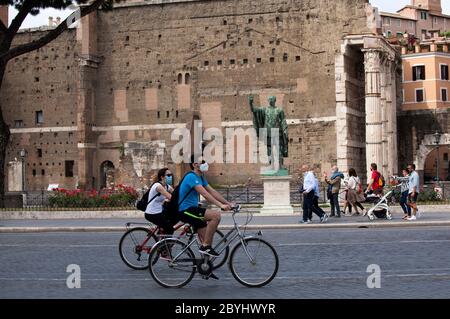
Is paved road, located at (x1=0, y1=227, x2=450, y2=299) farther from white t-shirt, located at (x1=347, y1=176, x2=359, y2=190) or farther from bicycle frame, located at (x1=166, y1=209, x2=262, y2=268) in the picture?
white t-shirt, located at (x1=347, y1=176, x2=359, y2=190)

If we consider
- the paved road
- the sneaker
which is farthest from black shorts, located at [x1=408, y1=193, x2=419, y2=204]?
the sneaker

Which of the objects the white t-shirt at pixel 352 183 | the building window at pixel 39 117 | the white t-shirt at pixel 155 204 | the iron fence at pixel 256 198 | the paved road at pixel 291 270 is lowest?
the paved road at pixel 291 270

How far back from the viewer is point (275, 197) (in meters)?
22.3

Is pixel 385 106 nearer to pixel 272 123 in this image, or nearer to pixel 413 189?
pixel 272 123

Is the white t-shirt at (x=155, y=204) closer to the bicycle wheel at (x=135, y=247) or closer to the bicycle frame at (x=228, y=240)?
the bicycle wheel at (x=135, y=247)

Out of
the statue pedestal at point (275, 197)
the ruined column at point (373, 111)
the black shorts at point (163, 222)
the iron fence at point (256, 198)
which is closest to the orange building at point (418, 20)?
the ruined column at point (373, 111)

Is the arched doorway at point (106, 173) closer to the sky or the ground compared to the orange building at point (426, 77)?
closer to the ground

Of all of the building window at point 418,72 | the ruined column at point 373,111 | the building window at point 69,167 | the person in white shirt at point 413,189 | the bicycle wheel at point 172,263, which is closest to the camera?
the bicycle wheel at point 172,263

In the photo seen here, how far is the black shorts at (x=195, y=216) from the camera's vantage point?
9.04 m

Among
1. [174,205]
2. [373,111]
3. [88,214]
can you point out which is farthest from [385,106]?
[174,205]

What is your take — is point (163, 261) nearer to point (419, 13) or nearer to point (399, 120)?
point (399, 120)

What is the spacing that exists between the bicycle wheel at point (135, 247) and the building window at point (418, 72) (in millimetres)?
47187

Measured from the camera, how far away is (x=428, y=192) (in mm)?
24391

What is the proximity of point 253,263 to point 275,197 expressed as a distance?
13.7 meters
